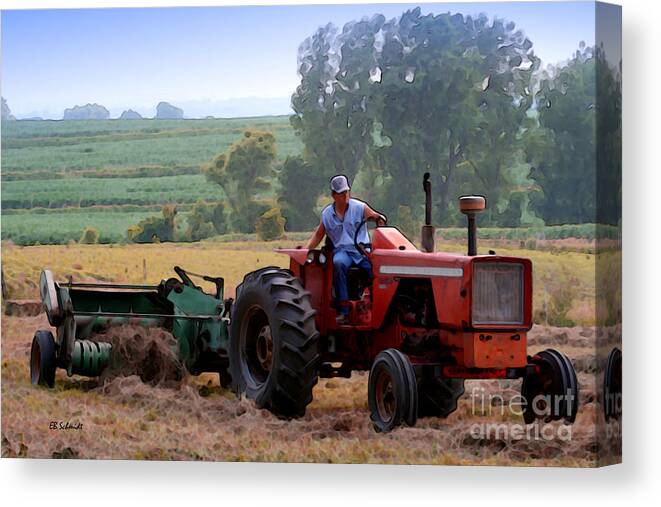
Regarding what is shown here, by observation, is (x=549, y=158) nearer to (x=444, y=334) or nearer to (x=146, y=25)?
(x=444, y=334)

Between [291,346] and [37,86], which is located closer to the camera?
[291,346]

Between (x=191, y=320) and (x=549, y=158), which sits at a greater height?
(x=549, y=158)

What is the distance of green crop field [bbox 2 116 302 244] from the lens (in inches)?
625

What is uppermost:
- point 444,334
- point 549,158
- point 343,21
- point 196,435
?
point 343,21

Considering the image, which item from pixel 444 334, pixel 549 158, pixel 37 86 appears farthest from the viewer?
pixel 37 86

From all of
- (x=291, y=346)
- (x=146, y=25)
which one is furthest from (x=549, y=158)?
(x=146, y=25)

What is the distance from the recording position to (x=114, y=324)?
15.8 meters

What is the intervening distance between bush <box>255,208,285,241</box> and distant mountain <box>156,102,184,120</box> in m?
1.19

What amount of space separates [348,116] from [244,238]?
4.72 feet

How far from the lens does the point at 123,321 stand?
15805mm

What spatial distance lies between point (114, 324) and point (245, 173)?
5.91 ft

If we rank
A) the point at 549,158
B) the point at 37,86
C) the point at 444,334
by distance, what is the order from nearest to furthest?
the point at 444,334
the point at 549,158
the point at 37,86

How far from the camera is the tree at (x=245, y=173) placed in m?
15.8

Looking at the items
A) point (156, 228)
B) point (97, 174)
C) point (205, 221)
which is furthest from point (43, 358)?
point (205, 221)
